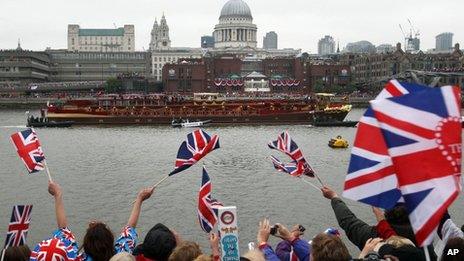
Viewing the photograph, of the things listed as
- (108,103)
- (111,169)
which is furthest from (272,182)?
(108,103)

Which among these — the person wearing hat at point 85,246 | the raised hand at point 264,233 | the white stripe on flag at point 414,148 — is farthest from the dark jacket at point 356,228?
the person wearing hat at point 85,246

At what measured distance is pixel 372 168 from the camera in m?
6.70

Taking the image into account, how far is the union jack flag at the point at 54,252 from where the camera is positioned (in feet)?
23.2

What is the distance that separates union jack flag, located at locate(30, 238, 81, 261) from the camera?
7.06 m

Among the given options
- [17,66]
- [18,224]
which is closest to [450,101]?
[18,224]

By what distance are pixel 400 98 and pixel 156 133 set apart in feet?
200

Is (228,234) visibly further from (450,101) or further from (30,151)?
(30,151)

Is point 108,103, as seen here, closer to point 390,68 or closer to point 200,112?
point 200,112

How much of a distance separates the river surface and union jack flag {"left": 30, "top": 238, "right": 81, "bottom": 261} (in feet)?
39.0

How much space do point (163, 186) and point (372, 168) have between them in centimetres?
2396

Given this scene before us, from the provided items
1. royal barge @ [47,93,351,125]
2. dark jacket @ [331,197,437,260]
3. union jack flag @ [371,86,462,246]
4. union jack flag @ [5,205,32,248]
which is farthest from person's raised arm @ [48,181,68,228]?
royal barge @ [47,93,351,125]

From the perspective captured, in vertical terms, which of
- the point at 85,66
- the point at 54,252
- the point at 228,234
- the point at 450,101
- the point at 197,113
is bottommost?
the point at 197,113

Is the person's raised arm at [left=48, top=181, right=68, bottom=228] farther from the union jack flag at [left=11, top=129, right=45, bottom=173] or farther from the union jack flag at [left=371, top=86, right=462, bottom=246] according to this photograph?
the union jack flag at [left=371, top=86, right=462, bottom=246]

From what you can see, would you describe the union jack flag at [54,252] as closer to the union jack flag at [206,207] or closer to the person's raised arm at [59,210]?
the person's raised arm at [59,210]
